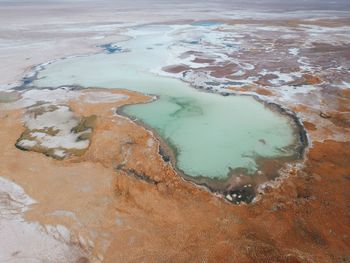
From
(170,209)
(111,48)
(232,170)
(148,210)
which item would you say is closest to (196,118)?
(232,170)

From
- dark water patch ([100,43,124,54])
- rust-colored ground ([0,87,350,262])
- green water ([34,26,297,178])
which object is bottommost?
dark water patch ([100,43,124,54])

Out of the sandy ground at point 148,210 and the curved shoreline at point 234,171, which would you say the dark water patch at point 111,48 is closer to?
the curved shoreline at point 234,171

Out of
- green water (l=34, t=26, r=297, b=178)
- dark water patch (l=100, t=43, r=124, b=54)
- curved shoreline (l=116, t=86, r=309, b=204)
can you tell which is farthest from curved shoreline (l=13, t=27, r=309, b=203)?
dark water patch (l=100, t=43, r=124, b=54)

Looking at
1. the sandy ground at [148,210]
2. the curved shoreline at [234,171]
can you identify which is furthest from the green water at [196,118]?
the sandy ground at [148,210]

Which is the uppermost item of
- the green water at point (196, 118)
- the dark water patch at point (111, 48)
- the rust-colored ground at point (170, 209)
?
the rust-colored ground at point (170, 209)

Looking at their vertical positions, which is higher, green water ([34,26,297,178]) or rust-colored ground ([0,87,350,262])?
rust-colored ground ([0,87,350,262])

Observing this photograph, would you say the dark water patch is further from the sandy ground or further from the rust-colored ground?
the rust-colored ground
